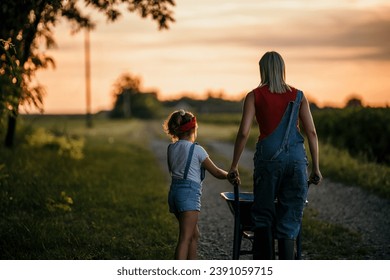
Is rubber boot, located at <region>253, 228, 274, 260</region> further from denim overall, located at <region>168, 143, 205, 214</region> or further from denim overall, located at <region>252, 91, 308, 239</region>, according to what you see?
denim overall, located at <region>168, 143, 205, 214</region>

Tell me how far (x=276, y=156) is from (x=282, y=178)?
197 millimetres

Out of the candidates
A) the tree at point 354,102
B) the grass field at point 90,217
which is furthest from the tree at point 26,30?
the tree at point 354,102

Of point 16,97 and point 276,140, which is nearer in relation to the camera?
point 276,140

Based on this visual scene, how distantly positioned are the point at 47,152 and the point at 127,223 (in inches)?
332

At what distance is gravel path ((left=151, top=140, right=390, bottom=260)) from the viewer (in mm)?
7095

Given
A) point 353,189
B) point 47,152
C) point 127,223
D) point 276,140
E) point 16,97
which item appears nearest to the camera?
point 276,140

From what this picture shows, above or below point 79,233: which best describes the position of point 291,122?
above

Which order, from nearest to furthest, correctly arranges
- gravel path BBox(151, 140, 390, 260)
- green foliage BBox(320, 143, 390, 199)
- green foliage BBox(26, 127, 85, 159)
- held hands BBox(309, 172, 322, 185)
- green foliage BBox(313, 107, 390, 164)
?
held hands BBox(309, 172, 322, 185) → gravel path BBox(151, 140, 390, 260) → green foliage BBox(320, 143, 390, 199) → green foliage BBox(313, 107, 390, 164) → green foliage BBox(26, 127, 85, 159)

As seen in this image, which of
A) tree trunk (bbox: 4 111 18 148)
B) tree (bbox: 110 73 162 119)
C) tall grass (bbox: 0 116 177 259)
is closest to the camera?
tall grass (bbox: 0 116 177 259)

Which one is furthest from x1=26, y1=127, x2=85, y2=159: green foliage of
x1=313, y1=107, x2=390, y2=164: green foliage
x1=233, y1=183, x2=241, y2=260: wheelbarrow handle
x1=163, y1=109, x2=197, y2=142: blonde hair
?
x1=233, y1=183, x2=241, y2=260: wheelbarrow handle

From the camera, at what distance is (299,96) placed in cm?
453

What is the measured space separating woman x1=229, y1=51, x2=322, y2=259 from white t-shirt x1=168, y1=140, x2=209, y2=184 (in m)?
0.38

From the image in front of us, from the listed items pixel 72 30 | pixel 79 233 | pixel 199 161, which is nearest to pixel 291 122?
pixel 199 161
